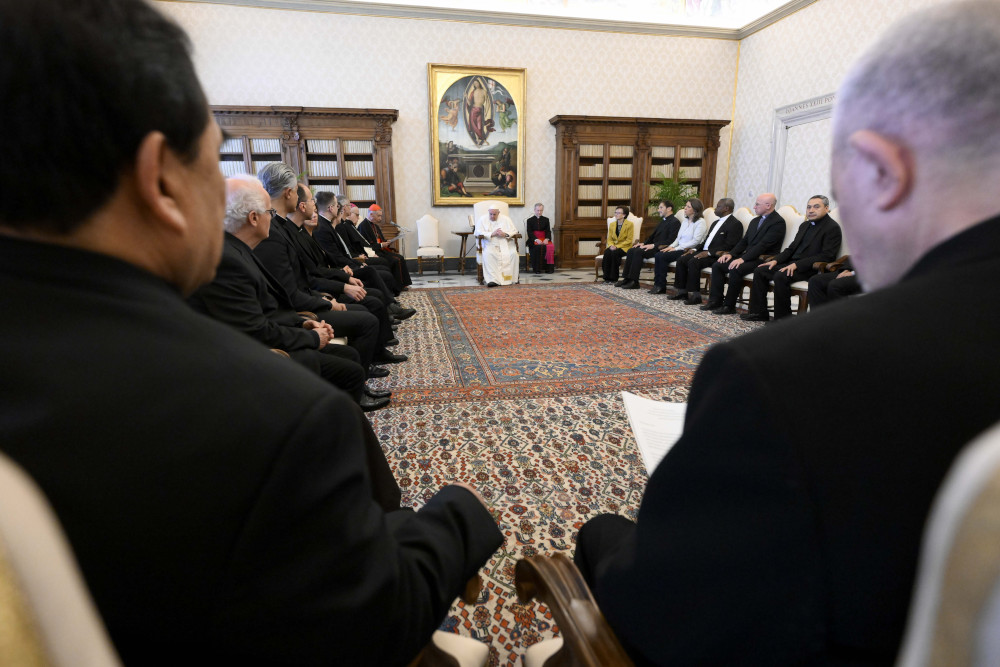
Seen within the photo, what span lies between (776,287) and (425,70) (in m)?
→ 6.77

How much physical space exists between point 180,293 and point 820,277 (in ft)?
16.7

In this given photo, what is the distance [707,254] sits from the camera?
608 centimetres

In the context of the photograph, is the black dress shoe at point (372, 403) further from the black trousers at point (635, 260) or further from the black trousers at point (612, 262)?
the black trousers at point (612, 262)

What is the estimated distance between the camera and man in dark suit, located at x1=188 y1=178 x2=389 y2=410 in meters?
1.94

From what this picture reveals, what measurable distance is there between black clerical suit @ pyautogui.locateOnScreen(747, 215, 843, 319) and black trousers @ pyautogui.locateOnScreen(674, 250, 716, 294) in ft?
2.91

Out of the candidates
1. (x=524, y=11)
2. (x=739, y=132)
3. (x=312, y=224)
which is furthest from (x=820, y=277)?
(x=524, y=11)

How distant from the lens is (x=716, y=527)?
0.49 meters

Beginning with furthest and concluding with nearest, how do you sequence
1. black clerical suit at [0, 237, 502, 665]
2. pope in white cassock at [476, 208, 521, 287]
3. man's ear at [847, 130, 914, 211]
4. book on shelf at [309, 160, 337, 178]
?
book on shelf at [309, 160, 337, 178] < pope in white cassock at [476, 208, 521, 287] < man's ear at [847, 130, 914, 211] < black clerical suit at [0, 237, 502, 665]

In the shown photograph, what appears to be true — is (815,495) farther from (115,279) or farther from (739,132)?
(739,132)

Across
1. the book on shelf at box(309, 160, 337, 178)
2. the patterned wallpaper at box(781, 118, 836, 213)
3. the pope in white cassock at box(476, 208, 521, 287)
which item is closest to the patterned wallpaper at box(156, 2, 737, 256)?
the book on shelf at box(309, 160, 337, 178)

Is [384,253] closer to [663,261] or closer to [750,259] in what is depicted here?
[663,261]

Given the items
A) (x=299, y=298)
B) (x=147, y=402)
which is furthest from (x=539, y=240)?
(x=147, y=402)

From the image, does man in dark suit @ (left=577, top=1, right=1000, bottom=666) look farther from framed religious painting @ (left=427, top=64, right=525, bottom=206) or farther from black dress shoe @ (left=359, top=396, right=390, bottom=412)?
framed religious painting @ (left=427, top=64, right=525, bottom=206)

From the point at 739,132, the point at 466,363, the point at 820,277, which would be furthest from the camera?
the point at 739,132
